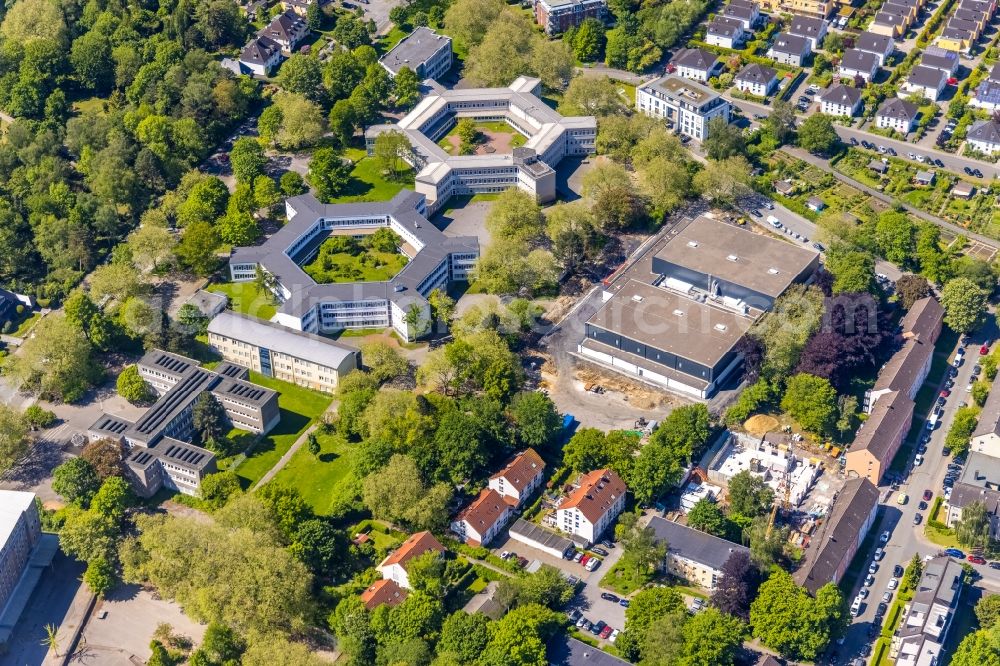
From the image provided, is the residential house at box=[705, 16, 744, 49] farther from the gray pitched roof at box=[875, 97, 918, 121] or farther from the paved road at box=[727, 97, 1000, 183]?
the gray pitched roof at box=[875, 97, 918, 121]

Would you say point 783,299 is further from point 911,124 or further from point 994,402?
point 911,124

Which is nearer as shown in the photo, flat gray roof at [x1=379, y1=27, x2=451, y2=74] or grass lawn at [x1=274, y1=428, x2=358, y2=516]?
grass lawn at [x1=274, y1=428, x2=358, y2=516]

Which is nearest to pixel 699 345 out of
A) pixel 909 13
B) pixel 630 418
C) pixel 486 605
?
pixel 630 418

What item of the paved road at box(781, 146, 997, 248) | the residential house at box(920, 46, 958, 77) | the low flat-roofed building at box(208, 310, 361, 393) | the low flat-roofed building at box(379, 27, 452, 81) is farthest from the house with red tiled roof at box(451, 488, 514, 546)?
the residential house at box(920, 46, 958, 77)

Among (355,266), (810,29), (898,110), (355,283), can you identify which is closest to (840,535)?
(355,283)

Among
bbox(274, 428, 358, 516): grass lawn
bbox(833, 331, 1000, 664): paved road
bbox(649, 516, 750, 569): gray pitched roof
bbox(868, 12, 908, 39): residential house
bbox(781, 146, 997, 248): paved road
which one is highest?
bbox(868, 12, 908, 39): residential house

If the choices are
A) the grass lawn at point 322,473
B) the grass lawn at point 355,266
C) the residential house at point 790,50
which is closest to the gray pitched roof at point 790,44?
the residential house at point 790,50
